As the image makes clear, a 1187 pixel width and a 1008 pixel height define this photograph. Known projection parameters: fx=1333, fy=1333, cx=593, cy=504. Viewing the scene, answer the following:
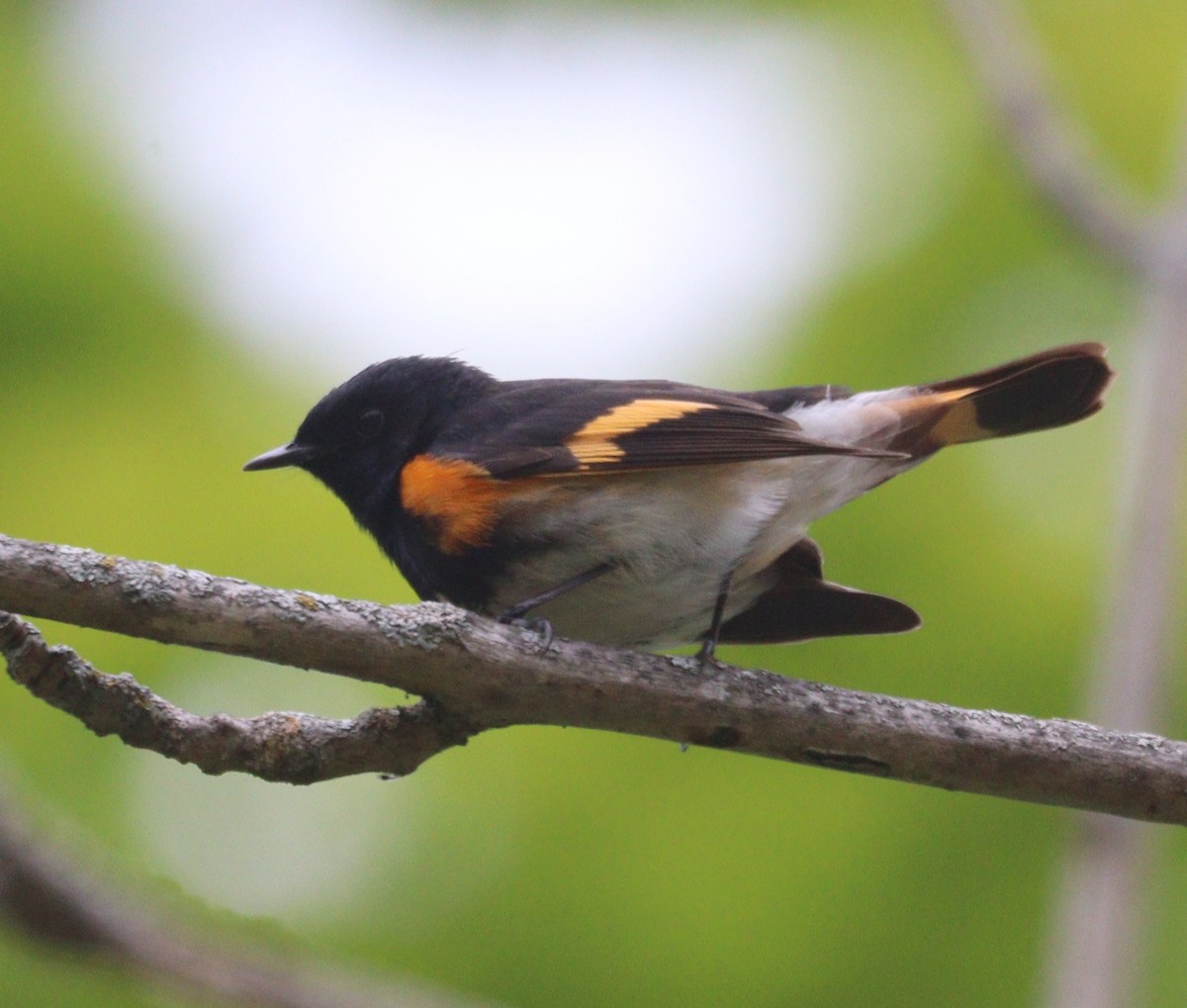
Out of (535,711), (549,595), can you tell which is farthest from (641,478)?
(535,711)

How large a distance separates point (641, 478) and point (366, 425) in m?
0.96

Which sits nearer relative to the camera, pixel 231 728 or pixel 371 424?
pixel 231 728

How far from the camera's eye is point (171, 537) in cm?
485

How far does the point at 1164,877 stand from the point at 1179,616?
97cm

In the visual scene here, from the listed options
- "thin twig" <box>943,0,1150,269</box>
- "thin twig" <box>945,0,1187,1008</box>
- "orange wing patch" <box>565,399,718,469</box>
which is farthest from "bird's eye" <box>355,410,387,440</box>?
"thin twig" <box>943,0,1150,269</box>

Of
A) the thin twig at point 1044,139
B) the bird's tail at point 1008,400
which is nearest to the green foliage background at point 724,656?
the thin twig at point 1044,139

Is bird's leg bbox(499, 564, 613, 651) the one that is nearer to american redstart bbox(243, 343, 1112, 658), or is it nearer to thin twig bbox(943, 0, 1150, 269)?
american redstart bbox(243, 343, 1112, 658)

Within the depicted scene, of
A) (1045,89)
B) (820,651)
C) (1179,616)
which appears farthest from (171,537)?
(1179,616)

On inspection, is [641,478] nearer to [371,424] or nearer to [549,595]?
[549,595]

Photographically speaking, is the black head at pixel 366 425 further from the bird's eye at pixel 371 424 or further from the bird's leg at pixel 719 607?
the bird's leg at pixel 719 607

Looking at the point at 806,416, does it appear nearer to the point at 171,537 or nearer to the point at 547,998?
the point at 547,998

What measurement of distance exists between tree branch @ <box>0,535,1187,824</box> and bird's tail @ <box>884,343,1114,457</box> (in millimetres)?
1183

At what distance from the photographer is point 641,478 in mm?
3213

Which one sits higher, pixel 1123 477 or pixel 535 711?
pixel 1123 477
